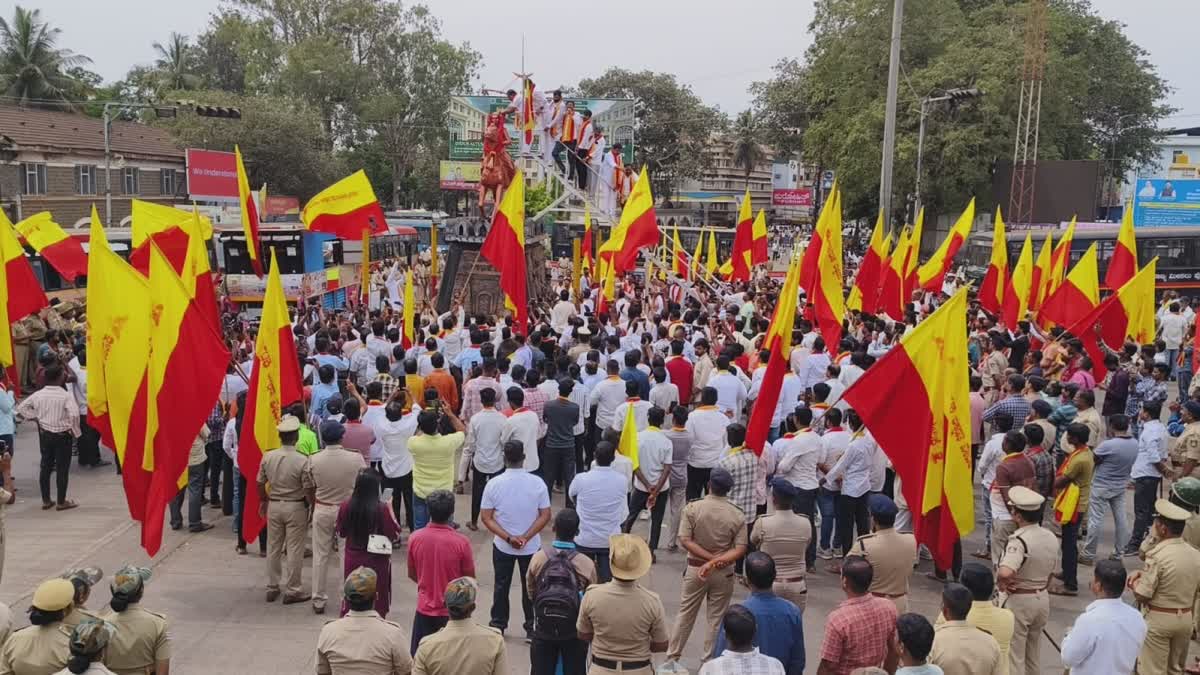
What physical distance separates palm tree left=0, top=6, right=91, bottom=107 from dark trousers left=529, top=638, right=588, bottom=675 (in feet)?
152

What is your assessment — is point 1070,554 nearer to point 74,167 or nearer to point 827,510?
point 827,510

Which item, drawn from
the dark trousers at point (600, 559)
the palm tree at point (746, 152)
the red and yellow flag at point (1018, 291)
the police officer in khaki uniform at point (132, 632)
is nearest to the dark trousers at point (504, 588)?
the dark trousers at point (600, 559)

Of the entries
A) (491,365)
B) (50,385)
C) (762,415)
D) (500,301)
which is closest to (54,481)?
(50,385)

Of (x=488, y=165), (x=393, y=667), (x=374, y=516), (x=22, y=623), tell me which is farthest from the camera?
(x=488, y=165)

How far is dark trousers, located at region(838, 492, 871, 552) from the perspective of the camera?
8.17 meters

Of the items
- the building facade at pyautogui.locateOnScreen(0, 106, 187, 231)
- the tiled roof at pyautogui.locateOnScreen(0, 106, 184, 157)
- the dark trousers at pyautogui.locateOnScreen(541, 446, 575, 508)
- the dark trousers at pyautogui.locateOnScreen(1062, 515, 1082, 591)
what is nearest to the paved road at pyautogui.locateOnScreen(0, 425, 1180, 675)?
the dark trousers at pyautogui.locateOnScreen(1062, 515, 1082, 591)

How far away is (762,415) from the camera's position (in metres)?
7.48

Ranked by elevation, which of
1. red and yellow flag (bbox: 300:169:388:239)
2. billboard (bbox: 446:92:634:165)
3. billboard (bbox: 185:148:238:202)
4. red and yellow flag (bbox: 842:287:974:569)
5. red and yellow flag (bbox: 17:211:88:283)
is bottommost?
red and yellow flag (bbox: 842:287:974:569)

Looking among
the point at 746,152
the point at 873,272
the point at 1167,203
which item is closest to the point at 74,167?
the point at 873,272

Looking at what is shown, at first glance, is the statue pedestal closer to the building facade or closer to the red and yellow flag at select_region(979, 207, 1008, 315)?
the red and yellow flag at select_region(979, 207, 1008, 315)

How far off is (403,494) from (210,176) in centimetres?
2851

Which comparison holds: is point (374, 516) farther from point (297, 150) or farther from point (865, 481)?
point (297, 150)

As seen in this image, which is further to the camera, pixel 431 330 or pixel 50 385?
pixel 431 330

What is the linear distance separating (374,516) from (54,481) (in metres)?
6.37
